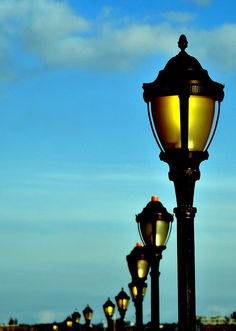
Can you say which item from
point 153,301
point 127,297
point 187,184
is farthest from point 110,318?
point 187,184

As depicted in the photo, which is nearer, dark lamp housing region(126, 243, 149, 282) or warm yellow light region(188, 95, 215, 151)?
warm yellow light region(188, 95, 215, 151)

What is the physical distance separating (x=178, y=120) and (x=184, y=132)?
110mm

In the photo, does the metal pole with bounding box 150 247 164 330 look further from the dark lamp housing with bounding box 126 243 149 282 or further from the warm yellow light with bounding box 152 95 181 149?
the warm yellow light with bounding box 152 95 181 149

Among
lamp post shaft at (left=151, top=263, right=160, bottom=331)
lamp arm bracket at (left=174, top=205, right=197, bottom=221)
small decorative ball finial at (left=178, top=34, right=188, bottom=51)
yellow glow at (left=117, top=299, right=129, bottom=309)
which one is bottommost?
lamp arm bracket at (left=174, top=205, right=197, bottom=221)

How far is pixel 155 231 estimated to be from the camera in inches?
643

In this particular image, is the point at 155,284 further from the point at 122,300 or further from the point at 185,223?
the point at 122,300

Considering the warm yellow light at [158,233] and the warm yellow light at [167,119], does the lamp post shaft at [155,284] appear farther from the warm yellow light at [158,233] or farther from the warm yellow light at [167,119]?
the warm yellow light at [167,119]

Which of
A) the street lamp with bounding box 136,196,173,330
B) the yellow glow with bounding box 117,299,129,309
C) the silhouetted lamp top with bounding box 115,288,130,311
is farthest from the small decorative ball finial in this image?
the yellow glow with bounding box 117,299,129,309

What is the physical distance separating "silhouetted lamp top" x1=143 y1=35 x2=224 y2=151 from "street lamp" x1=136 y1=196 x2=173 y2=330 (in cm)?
695

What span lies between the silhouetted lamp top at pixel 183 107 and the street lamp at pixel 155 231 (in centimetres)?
695

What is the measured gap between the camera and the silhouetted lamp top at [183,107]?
9.19 meters

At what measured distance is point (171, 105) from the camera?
30.3ft

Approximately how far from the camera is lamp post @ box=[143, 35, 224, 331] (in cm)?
912

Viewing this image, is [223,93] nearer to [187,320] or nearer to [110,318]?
[187,320]
